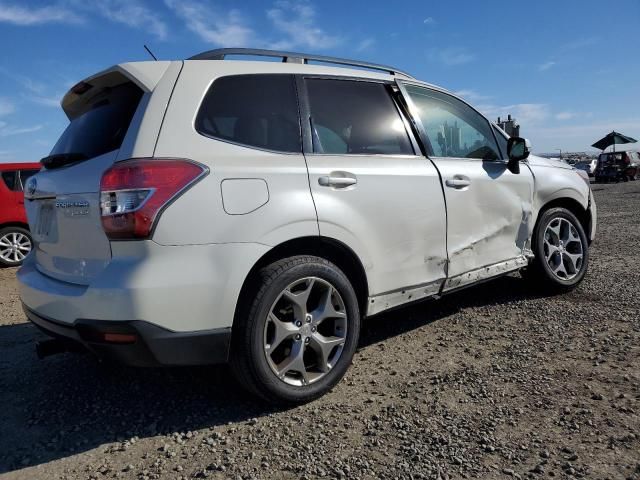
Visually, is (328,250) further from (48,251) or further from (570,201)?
(570,201)

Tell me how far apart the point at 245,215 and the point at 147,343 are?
746mm

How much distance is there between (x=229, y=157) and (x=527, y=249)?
2.84 meters

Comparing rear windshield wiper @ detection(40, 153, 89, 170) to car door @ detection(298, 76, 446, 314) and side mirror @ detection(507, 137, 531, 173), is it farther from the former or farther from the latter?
side mirror @ detection(507, 137, 531, 173)

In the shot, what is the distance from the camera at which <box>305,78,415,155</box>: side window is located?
3.01m

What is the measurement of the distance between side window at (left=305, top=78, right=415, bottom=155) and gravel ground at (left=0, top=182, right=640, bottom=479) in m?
1.40

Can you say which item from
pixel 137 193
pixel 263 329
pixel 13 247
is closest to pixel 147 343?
pixel 263 329

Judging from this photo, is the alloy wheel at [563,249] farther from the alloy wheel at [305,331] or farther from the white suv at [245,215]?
the alloy wheel at [305,331]

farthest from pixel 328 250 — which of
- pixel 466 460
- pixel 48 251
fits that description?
pixel 48 251

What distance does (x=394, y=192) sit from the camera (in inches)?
123

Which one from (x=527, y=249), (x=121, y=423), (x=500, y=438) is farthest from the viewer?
(x=527, y=249)

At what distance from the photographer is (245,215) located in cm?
247

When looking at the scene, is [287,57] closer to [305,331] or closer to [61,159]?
[61,159]

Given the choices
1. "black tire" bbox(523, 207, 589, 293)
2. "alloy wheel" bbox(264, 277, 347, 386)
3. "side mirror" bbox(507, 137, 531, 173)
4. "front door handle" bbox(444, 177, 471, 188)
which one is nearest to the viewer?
"alloy wheel" bbox(264, 277, 347, 386)

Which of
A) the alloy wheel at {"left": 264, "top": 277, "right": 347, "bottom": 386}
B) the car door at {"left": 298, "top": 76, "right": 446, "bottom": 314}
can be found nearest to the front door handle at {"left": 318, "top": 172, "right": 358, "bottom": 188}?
the car door at {"left": 298, "top": 76, "right": 446, "bottom": 314}
